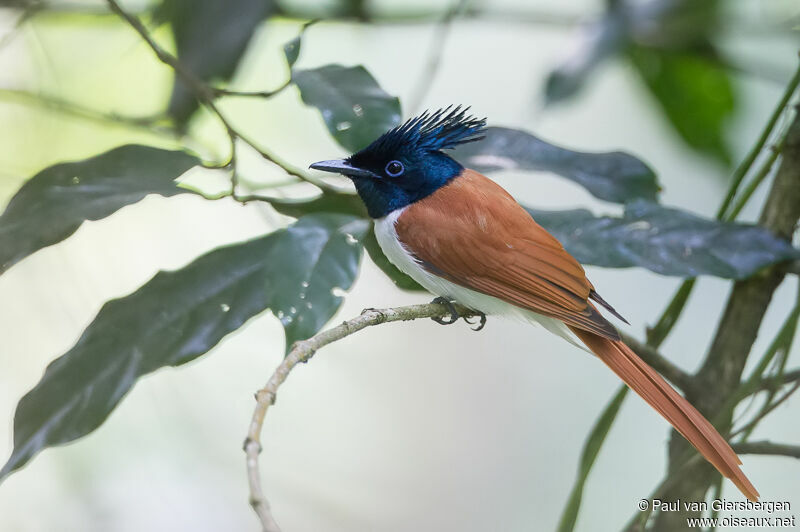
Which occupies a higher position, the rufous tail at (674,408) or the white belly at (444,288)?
the white belly at (444,288)

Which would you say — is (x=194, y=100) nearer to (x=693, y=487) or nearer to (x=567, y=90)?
(x=567, y=90)

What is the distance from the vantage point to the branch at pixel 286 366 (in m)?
0.68

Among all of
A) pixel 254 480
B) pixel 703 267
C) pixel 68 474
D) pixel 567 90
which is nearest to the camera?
pixel 254 480

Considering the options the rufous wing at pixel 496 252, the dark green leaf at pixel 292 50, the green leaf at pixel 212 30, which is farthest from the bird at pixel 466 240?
the green leaf at pixel 212 30

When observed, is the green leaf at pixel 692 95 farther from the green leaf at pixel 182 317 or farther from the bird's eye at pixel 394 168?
the green leaf at pixel 182 317

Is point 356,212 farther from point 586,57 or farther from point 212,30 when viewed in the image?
point 586,57

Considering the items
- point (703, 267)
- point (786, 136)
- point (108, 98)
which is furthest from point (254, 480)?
point (108, 98)

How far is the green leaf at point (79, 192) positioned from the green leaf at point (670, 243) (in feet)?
2.56

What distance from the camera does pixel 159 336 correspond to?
1358mm

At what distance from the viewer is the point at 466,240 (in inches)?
60.6

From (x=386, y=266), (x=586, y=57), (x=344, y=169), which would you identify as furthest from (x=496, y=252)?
(x=586, y=57)

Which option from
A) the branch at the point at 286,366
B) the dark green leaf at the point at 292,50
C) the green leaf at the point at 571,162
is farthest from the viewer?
the green leaf at the point at 571,162

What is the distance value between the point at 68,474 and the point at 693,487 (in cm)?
141

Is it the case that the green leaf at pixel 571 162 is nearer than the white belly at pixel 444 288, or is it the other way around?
the white belly at pixel 444 288
